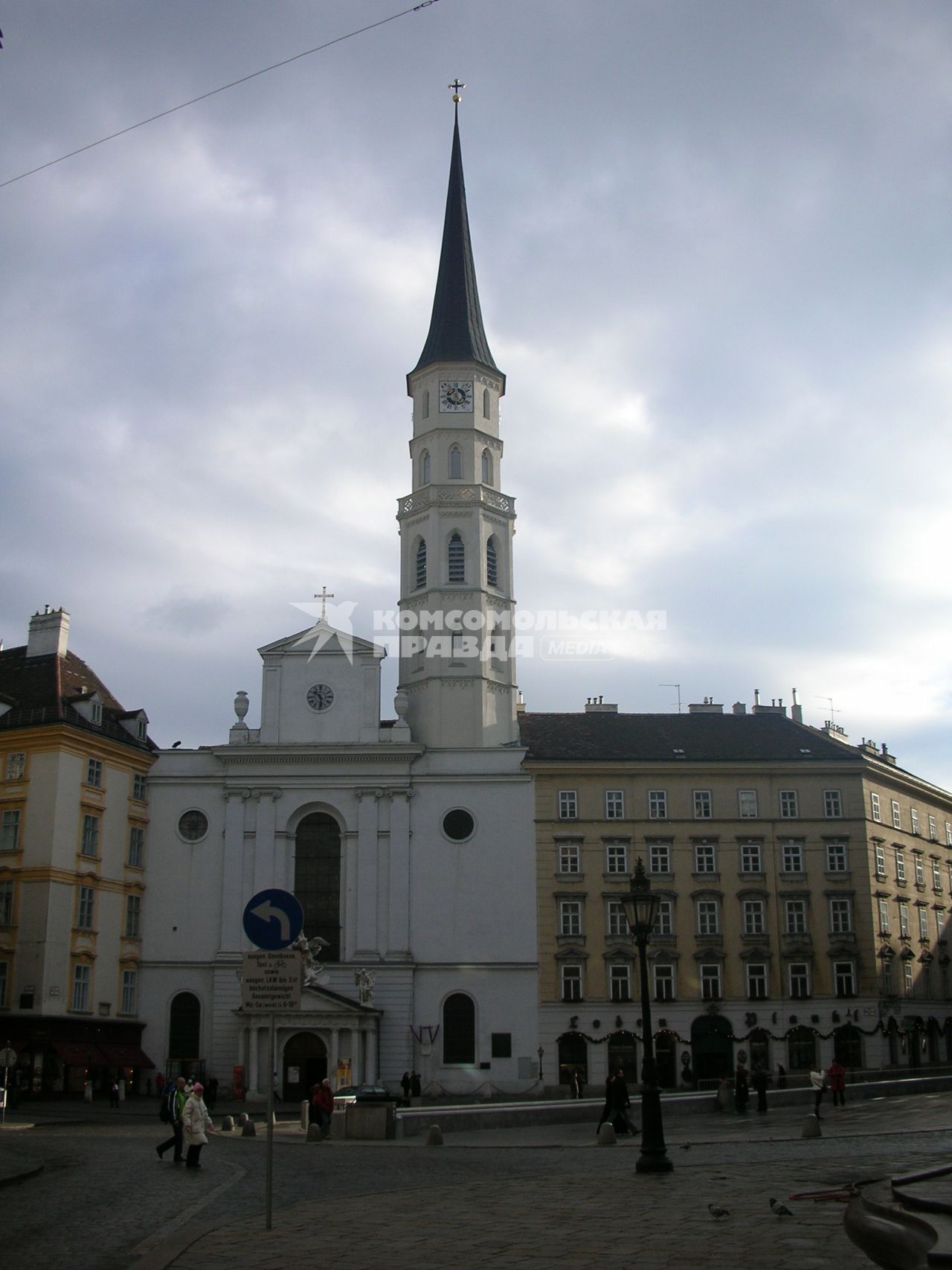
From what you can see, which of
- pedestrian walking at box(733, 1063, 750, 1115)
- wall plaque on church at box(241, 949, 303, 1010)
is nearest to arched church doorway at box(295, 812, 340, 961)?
pedestrian walking at box(733, 1063, 750, 1115)

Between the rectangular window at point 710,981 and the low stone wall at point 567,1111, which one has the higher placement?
the rectangular window at point 710,981

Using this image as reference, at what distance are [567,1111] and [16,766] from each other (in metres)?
28.2

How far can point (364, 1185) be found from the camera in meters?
21.1

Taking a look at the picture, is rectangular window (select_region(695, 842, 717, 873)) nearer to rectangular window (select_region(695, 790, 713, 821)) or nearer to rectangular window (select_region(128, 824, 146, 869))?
rectangular window (select_region(695, 790, 713, 821))

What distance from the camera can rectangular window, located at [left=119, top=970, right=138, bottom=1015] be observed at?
57.1 m

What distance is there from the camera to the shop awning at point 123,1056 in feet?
179

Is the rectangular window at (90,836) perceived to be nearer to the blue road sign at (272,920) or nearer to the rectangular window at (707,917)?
the rectangular window at (707,917)

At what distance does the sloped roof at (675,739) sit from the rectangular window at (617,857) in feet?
12.2

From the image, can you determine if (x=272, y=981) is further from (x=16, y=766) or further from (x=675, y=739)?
(x=675, y=739)

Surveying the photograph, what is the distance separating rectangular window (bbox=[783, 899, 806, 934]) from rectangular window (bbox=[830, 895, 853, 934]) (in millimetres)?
1209

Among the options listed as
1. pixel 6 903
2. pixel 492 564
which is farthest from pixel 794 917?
pixel 6 903

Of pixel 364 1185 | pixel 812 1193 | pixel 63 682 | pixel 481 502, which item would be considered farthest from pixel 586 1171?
pixel 481 502

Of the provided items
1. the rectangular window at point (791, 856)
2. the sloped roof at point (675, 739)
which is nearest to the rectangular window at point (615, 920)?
the sloped roof at point (675, 739)

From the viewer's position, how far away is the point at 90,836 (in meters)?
56.2
